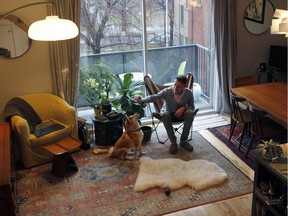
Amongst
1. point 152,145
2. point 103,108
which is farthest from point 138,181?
point 103,108

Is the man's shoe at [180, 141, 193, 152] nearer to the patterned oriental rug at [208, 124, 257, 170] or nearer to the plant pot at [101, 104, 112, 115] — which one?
the patterned oriental rug at [208, 124, 257, 170]

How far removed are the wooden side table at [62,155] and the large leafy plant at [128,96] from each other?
33.7 inches

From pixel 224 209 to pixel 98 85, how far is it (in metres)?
2.37

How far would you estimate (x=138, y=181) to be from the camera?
156 inches

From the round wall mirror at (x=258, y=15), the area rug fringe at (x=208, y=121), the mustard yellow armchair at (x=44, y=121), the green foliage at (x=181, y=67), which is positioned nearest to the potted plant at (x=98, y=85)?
the mustard yellow armchair at (x=44, y=121)

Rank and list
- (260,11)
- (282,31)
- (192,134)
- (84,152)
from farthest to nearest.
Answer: (260,11) → (192,134) → (84,152) → (282,31)

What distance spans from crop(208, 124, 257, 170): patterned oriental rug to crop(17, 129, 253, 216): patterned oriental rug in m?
0.24

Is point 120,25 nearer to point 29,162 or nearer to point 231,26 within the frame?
point 231,26

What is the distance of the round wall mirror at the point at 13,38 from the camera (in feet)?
14.6

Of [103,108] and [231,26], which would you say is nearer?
[103,108]

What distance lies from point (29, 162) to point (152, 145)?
161 cm

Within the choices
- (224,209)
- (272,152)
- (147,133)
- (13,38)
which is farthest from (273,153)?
(13,38)

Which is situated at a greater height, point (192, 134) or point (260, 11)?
point (260, 11)

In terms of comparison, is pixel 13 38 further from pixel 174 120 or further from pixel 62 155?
pixel 174 120
